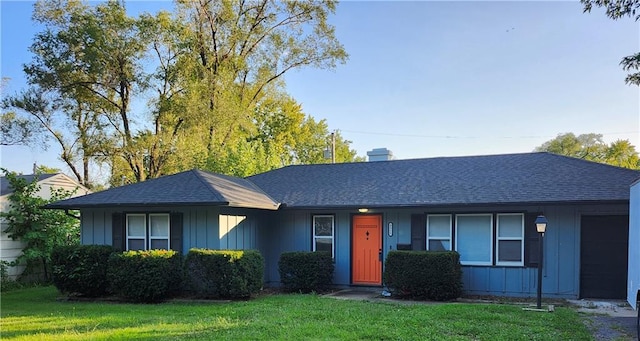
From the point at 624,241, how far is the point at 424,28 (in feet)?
25.6

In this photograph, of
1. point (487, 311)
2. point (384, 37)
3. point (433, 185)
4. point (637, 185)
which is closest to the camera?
point (637, 185)

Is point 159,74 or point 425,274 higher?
point 159,74

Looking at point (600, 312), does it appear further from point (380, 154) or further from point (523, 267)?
point (380, 154)

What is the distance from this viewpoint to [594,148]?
3862cm

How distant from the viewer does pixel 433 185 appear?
39.3 ft

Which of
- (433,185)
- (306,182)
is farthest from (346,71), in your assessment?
(433,185)

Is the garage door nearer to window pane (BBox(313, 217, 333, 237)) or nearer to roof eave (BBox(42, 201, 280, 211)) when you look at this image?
window pane (BBox(313, 217, 333, 237))

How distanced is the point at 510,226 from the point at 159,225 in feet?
26.5

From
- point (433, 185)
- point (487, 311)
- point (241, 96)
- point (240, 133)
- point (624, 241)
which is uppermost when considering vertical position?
point (241, 96)

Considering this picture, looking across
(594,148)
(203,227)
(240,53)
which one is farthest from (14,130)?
(594,148)

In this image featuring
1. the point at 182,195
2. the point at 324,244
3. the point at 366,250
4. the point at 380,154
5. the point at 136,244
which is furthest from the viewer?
the point at 380,154

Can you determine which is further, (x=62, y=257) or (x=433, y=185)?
(x=433, y=185)

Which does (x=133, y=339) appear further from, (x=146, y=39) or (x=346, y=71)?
(x=346, y=71)

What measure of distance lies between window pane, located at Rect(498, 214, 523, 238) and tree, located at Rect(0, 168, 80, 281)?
445 inches
